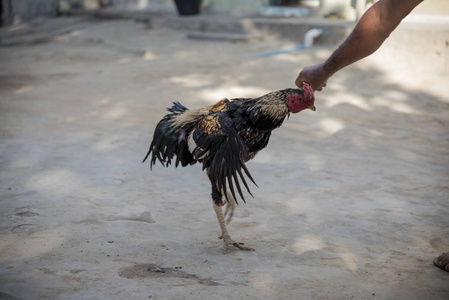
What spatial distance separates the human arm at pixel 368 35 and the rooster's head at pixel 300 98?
165mm

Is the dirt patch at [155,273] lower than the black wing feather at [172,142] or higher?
lower

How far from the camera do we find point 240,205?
13.5ft

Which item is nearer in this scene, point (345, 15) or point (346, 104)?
point (346, 104)

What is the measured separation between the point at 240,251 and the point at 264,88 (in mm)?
4816


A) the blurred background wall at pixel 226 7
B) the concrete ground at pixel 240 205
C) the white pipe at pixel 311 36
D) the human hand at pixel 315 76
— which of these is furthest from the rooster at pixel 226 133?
the blurred background wall at pixel 226 7

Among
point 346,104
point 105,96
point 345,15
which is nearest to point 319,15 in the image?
point 345,15

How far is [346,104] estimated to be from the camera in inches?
277

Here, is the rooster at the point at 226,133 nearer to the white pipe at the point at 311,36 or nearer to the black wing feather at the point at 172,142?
the black wing feather at the point at 172,142

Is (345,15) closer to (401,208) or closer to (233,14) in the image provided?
(233,14)

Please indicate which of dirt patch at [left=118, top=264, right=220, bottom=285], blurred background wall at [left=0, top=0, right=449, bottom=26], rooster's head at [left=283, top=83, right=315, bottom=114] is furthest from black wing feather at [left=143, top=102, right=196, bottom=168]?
blurred background wall at [left=0, top=0, right=449, bottom=26]

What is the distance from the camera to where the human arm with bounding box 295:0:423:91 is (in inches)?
117

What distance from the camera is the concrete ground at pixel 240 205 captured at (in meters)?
2.83

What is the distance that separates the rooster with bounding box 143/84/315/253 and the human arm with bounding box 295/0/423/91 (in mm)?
183

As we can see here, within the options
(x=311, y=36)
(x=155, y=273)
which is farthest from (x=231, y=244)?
(x=311, y=36)
